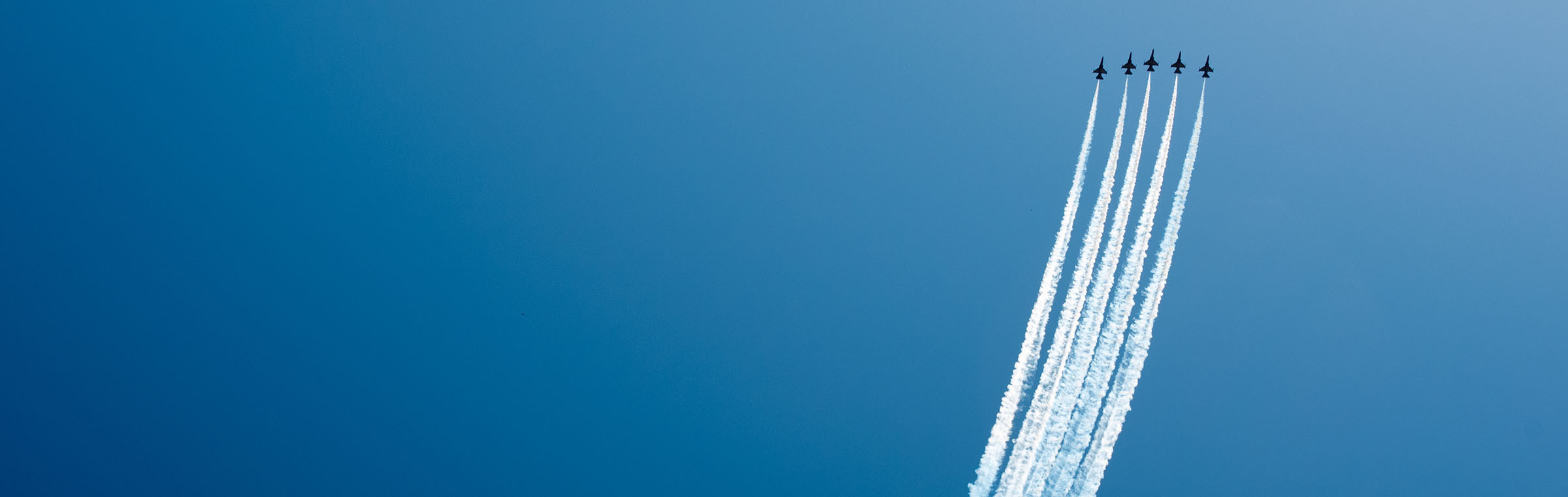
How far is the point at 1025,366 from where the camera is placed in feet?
32.2

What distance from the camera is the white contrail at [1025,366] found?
9656mm

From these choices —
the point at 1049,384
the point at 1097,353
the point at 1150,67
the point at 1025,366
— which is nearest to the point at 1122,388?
the point at 1097,353

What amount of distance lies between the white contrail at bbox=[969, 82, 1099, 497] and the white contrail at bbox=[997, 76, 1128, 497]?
22cm

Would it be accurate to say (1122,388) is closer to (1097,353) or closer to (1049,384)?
(1097,353)

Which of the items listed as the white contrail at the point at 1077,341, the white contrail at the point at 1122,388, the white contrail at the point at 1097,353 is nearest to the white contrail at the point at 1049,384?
the white contrail at the point at 1077,341

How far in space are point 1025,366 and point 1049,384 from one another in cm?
62

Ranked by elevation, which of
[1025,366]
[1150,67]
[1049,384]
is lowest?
[1049,384]

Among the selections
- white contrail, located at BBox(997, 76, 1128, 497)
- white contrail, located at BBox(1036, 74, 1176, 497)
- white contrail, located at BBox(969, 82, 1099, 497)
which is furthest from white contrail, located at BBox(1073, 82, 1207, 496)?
white contrail, located at BBox(969, 82, 1099, 497)

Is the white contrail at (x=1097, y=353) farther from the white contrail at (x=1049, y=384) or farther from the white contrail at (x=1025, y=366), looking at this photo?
the white contrail at (x=1025, y=366)

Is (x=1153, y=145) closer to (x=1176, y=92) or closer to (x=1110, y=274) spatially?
(x=1176, y=92)

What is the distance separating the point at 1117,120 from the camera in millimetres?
11070

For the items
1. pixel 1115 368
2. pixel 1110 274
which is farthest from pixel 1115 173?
pixel 1115 368

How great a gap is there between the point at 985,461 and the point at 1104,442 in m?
1.21

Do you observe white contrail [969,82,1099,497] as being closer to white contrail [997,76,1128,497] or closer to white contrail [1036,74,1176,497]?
white contrail [997,76,1128,497]
